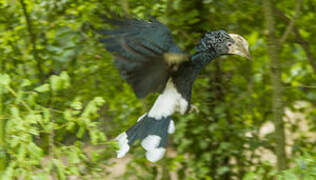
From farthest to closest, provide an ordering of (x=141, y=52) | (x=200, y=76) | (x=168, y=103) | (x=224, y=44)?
(x=200, y=76) → (x=168, y=103) → (x=224, y=44) → (x=141, y=52)

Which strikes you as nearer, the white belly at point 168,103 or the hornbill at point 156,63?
the hornbill at point 156,63

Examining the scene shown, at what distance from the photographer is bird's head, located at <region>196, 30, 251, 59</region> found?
79.7 inches

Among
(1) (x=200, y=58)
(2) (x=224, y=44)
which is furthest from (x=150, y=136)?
(2) (x=224, y=44)

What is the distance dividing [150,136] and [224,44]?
0.57 metres

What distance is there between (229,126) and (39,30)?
1427mm

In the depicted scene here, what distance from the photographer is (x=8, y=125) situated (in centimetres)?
182

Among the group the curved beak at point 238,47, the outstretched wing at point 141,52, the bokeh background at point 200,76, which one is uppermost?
the outstretched wing at point 141,52

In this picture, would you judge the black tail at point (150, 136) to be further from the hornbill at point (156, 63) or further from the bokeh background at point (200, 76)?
the bokeh background at point (200, 76)

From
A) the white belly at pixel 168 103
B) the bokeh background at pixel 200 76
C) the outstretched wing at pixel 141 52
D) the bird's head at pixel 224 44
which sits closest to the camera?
the outstretched wing at pixel 141 52

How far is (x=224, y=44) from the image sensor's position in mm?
2018

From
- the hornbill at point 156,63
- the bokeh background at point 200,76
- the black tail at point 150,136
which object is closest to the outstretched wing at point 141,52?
the hornbill at point 156,63

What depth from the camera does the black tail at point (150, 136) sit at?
2.15m

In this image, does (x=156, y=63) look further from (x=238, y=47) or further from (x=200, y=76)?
(x=200, y=76)

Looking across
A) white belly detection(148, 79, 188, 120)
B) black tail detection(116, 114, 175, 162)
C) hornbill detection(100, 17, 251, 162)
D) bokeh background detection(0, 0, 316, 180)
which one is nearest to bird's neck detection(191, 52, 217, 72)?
hornbill detection(100, 17, 251, 162)
